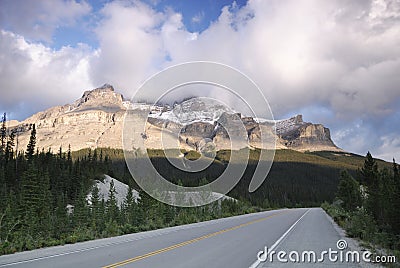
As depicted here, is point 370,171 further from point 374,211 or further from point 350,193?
point 374,211

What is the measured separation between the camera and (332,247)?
14555 mm

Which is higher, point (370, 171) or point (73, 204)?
point (370, 171)

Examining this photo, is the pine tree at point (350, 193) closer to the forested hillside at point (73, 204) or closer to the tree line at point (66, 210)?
the forested hillside at point (73, 204)

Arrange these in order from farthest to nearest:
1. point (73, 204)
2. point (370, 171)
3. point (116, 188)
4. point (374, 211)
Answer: point (116, 188) → point (73, 204) → point (370, 171) → point (374, 211)

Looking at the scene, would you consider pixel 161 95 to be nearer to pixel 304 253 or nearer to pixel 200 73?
pixel 200 73

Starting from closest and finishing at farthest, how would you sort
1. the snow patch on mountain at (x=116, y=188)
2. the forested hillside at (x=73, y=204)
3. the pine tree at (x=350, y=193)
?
the forested hillside at (x=73, y=204) < the pine tree at (x=350, y=193) < the snow patch on mountain at (x=116, y=188)

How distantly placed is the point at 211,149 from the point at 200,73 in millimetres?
10310

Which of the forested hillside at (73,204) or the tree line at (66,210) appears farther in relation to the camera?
the tree line at (66,210)

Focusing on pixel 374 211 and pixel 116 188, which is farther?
pixel 116 188

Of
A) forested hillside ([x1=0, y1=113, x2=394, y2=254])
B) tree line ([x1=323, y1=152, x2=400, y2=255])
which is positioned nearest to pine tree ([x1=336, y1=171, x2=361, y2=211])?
tree line ([x1=323, y1=152, x2=400, y2=255])

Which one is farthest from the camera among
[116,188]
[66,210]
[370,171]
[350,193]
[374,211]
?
[116,188]

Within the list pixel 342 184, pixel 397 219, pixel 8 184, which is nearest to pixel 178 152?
pixel 397 219

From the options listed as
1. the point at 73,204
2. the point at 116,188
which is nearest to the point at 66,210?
the point at 73,204

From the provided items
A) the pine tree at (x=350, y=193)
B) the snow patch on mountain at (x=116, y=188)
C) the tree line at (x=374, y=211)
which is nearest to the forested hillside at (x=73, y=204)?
the snow patch on mountain at (x=116, y=188)
